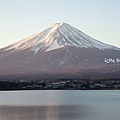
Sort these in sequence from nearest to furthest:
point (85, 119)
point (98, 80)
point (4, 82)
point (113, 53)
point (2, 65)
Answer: point (85, 119), point (4, 82), point (98, 80), point (2, 65), point (113, 53)

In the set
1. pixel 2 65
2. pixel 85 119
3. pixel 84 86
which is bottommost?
pixel 85 119

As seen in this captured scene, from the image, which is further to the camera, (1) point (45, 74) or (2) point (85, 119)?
(1) point (45, 74)

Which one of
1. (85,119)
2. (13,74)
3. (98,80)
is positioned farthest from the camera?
(13,74)

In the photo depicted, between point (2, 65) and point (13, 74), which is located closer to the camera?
point (13, 74)

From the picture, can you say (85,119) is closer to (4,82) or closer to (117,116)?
(117,116)

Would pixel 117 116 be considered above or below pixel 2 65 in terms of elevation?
below

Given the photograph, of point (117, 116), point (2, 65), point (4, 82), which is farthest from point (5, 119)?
point (2, 65)

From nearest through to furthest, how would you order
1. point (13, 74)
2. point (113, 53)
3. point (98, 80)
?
point (98, 80), point (13, 74), point (113, 53)

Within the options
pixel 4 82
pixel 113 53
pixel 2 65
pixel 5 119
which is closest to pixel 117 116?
pixel 5 119

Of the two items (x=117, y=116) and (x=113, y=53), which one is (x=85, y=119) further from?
(x=113, y=53)
